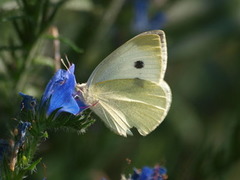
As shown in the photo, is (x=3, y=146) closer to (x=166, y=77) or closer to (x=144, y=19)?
(x=144, y=19)

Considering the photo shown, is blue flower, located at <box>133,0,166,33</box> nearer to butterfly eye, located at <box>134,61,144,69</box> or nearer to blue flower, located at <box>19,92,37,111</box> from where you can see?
butterfly eye, located at <box>134,61,144,69</box>

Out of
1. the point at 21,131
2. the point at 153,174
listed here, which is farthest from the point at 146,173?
the point at 21,131

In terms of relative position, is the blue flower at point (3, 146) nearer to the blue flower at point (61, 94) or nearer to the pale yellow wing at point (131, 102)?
the blue flower at point (61, 94)

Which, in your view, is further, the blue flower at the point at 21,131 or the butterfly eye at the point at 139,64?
the butterfly eye at the point at 139,64

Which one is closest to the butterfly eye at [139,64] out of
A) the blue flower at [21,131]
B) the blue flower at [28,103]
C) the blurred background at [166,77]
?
the blurred background at [166,77]

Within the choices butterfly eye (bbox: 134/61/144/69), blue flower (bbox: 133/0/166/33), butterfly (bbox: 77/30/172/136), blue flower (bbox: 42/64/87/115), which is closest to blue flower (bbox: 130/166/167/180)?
butterfly (bbox: 77/30/172/136)

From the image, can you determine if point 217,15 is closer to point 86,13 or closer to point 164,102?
point 86,13
